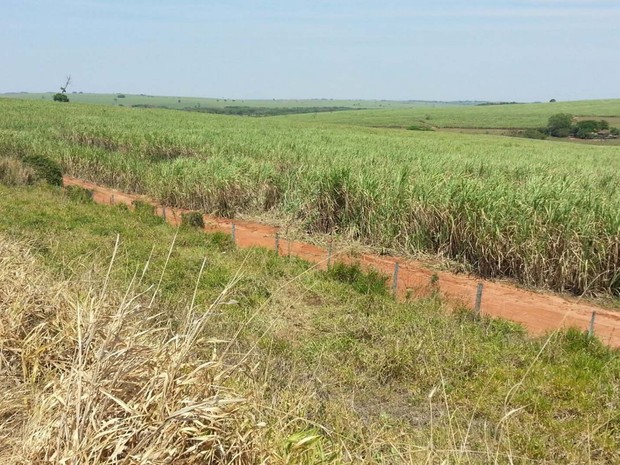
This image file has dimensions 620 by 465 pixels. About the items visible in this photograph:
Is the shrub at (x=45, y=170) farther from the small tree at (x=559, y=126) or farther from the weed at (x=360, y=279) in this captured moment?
the small tree at (x=559, y=126)

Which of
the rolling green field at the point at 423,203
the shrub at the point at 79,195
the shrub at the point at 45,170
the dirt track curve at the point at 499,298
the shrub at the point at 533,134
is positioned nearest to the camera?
the dirt track curve at the point at 499,298

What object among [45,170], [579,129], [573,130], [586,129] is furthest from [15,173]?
[573,130]

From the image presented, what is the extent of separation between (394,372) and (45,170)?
13675mm

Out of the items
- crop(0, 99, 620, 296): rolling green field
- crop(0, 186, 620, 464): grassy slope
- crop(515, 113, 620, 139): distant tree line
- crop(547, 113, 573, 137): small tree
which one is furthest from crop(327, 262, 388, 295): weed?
crop(547, 113, 573, 137): small tree

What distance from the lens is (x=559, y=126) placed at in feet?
220

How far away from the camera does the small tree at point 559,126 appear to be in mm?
65312

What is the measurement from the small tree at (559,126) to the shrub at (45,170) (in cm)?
6238

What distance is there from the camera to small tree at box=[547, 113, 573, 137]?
65312 mm

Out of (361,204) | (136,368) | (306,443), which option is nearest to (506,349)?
(306,443)

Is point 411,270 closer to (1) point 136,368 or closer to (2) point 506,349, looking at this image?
(2) point 506,349

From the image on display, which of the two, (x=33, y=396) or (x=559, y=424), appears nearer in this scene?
(x=33, y=396)

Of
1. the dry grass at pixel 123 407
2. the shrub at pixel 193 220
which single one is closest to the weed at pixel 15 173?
the shrub at pixel 193 220

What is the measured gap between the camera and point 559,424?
4.03m

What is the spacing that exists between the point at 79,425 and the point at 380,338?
3.52 m
